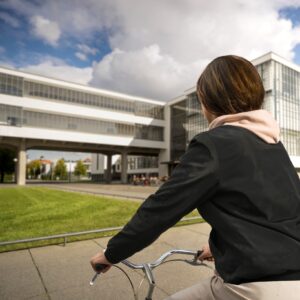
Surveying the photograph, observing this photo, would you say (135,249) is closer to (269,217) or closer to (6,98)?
(269,217)

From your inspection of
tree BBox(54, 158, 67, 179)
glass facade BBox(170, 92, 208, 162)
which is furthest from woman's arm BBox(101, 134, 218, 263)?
tree BBox(54, 158, 67, 179)

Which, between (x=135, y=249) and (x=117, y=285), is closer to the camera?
(x=135, y=249)

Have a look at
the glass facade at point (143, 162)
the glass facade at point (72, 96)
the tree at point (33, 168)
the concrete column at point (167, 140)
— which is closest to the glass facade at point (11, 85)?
the glass facade at point (72, 96)

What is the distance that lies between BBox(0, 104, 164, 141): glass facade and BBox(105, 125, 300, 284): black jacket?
44324 millimetres

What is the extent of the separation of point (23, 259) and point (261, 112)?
17.4 feet

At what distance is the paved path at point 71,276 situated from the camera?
3.97m

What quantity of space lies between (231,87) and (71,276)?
4115 millimetres

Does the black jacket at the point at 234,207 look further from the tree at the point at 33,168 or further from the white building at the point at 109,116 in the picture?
the tree at the point at 33,168

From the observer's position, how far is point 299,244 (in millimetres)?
1250

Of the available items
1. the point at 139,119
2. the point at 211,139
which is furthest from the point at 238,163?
the point at 139,119

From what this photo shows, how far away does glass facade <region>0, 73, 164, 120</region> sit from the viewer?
42.0 m

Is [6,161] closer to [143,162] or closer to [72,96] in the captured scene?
[72,96]

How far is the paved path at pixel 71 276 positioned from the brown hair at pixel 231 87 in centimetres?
252

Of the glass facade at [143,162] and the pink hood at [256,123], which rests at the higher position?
the glass facade at [143,162]
